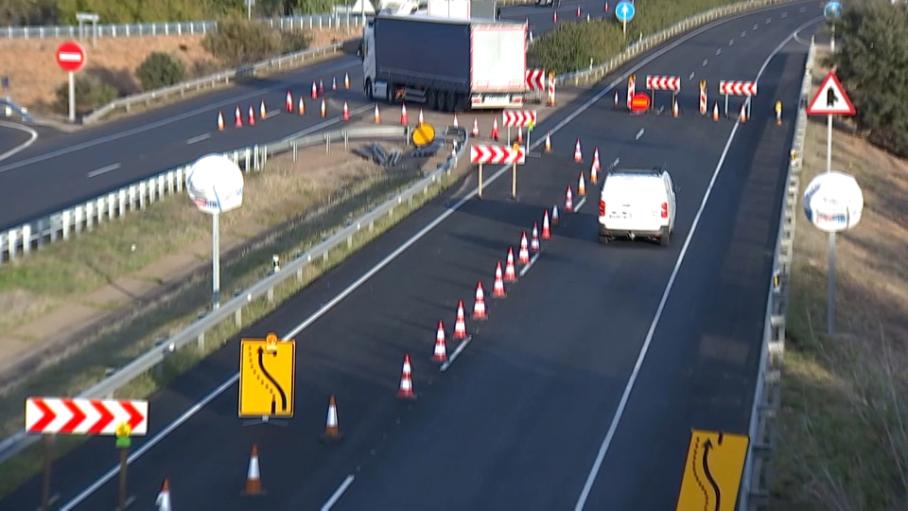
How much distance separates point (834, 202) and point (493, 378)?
17.8ft

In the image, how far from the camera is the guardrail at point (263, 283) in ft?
60.2

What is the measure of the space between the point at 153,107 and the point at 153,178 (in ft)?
60.4

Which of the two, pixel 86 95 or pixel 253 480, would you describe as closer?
pixel 253 480

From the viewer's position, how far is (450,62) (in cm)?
5269

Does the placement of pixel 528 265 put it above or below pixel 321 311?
above

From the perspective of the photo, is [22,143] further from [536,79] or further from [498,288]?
[498,288]

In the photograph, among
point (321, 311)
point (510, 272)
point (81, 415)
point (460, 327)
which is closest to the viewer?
point (81, 415)

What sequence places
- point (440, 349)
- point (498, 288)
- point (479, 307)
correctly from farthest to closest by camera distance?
point (498, 288), point (479, 307), point (440, 349)

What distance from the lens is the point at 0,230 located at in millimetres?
33906

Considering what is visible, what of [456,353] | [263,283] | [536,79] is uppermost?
[536,79]

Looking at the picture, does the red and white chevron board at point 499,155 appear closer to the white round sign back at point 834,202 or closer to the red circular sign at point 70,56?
the white round sign back at point 834,202

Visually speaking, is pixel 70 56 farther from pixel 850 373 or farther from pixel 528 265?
pixel 850 373

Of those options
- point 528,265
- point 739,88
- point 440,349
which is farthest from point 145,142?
point 440,349

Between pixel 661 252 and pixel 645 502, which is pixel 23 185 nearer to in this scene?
pixel 661 252
